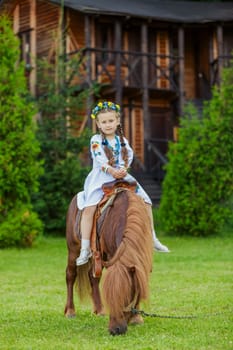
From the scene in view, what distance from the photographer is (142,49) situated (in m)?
25.9

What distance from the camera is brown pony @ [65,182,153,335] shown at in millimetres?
6080

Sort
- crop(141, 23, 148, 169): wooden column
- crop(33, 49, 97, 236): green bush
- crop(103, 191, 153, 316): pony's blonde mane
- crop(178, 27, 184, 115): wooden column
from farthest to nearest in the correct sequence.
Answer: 1. crop(178, 27, 184, 115): wooden column
2. crop(141, 23, 148, 169): wooden column
3. crop(33, 49, 97, 236): green bush
4. crop(103, 191, 153, 316): pony's blonde mane

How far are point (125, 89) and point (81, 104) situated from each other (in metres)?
5.88

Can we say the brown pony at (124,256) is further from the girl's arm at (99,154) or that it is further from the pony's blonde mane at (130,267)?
the girl's arm at (99,154)

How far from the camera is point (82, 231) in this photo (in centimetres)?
717

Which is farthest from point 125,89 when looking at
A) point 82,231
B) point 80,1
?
point 82,231

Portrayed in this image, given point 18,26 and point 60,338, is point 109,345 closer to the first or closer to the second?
point 60,338

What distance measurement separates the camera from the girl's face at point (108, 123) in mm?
7180

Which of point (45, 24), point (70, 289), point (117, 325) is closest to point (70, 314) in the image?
point (70, 289)

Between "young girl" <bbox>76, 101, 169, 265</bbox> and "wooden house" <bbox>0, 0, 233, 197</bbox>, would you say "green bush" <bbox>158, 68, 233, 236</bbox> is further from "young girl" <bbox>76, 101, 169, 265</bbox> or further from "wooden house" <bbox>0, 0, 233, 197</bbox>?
"young girl" <bbox>76, 101, 169, 265</bbox>

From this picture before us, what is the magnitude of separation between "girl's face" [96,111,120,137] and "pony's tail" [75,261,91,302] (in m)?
1.60

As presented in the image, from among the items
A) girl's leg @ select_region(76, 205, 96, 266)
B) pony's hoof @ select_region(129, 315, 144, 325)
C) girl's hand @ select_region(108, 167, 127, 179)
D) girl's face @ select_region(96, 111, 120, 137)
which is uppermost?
girl's face @ select_region(96, 111, 120, 137)

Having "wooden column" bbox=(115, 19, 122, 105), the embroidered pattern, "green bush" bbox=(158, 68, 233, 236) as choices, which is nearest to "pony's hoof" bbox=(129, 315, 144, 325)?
the embroidered pattern

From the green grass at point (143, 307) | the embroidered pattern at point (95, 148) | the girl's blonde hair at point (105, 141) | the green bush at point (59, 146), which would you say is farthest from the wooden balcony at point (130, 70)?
the embroidered pattern at point (95, 148)
